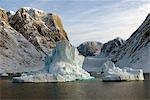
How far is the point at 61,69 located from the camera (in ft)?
262

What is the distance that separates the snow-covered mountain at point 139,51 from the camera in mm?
157625

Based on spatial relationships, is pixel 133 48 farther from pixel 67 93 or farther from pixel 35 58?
pixel 67 93

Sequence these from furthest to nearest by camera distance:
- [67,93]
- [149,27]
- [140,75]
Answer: [149,27], [140,75], [67,93]

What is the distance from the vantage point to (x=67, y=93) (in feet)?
185

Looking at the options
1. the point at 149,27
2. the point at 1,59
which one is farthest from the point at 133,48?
the point at 1,59

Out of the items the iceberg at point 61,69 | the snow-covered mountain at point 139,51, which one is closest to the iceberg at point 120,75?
the iceberg at point 61,69

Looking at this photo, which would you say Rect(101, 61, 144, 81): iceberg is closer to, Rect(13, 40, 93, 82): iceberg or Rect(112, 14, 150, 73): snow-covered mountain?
Rect(13, 40, 93, 82): iceberg

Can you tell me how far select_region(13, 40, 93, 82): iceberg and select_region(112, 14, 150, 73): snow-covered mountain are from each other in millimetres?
67943

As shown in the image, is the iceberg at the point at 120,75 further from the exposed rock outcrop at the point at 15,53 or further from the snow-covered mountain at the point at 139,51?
the exposed rock outcrop at the point at 15,53

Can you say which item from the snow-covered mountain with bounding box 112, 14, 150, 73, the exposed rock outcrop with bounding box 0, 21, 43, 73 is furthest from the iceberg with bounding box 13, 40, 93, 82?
the exposed rock outcrop with bounding box 0, 21, 43, 73

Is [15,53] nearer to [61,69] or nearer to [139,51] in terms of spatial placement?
[139,51]

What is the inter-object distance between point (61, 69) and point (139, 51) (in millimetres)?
95289

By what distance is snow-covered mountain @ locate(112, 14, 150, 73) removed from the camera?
157625mm

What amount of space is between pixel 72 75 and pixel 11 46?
111 metres
